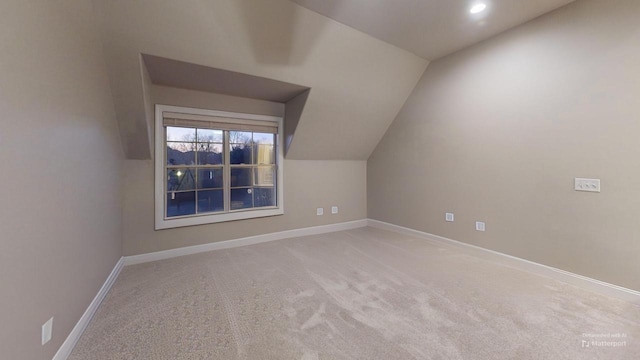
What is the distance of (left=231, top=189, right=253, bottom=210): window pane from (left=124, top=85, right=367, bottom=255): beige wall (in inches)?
10.9

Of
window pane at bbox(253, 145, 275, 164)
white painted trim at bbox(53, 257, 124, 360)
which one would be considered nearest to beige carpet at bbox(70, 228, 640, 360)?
white painted trim at bbox(53, 257, 124, 360)

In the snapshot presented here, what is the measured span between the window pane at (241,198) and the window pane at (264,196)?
3.4 inches

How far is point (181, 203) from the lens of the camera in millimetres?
3463

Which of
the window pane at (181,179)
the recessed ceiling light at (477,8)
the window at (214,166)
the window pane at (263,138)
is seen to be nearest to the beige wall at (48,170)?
the window at (214,166)

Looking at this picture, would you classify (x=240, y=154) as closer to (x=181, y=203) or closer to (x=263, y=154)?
(x=263, y=154)

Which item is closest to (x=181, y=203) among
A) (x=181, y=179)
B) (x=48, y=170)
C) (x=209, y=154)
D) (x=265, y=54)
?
(x=181, y=179)

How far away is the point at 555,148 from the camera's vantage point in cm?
262

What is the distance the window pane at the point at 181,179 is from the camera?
11.1 feet

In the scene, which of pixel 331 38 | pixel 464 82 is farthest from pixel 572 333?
pixel 331 38

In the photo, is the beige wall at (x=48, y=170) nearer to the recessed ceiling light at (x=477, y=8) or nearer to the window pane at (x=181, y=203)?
the window pane at (x=181, y=203)

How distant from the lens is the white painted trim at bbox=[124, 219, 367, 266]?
3113mm

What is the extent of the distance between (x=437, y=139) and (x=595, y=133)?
1.64 m

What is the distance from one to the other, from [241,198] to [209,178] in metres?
0.58

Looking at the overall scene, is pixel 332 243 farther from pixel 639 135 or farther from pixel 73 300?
pixel 639 135
